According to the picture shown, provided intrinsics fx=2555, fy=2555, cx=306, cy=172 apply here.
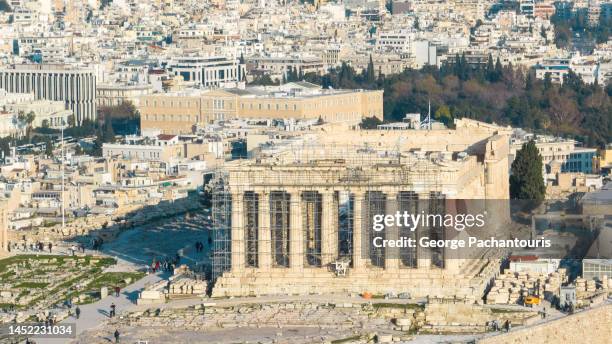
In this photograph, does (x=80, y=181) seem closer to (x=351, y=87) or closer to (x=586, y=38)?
(x=351, y=87)

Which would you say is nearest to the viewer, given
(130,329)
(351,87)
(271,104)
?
(130,329)

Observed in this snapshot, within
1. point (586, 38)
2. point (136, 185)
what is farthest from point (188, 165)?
point (586, 38)

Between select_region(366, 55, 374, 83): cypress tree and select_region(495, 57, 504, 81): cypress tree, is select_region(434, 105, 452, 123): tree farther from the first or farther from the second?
select_region(495, 57, 504, 81): cypress tree

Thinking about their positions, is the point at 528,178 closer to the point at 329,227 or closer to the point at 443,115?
the point at 329,227

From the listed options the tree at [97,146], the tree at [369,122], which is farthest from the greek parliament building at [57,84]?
the tree at [369,122]

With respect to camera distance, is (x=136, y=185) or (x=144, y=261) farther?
(x=136, y=185)

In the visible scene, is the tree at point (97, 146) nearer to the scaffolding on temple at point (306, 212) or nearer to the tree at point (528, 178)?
the tree at point (528, 178)
